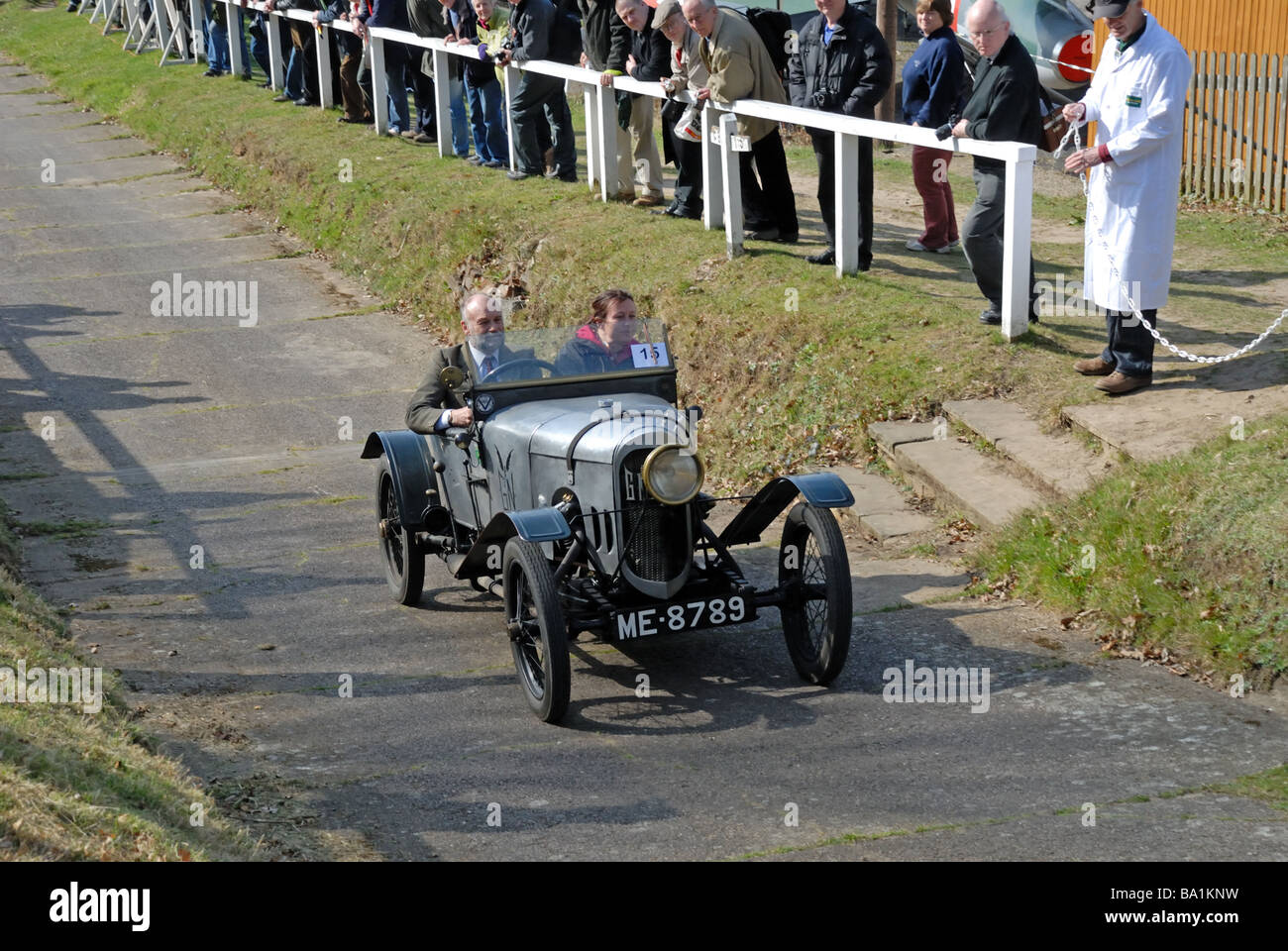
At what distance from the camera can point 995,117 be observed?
1005 cm

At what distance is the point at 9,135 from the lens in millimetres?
26375

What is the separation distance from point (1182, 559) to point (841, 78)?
586 centimetres

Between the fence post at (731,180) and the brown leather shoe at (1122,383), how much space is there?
14.1 feet

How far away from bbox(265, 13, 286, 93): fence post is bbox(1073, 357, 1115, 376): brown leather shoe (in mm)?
17953

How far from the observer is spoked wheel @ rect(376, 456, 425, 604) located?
28.8 feet

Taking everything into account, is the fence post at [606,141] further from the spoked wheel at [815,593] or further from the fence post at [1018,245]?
the spoked wheel at [815,593]

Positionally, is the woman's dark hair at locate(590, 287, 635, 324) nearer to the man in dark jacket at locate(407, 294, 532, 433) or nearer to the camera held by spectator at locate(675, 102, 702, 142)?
the man in dark jacket at locate(407, 294, 532, 433)

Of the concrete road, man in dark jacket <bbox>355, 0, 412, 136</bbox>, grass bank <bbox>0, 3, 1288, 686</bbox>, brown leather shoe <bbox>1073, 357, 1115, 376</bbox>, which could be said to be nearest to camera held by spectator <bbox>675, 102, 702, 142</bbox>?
grass bank <bbox>0, 3, 1288, 686</bbox>

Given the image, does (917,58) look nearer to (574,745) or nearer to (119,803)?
(574,745)

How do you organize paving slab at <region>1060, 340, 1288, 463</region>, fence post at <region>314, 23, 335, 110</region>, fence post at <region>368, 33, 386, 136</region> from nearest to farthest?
paving slab at <region>1060, 340, 1288, 463</region> → fence post at <region>368, 33, 386, 136</region> → fence post at <region>314, 23, 335, 110</region>

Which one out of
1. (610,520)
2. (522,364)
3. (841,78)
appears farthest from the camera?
(841,78)

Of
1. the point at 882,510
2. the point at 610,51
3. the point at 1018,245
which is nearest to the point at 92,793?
the point at 882,510

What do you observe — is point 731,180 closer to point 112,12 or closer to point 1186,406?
point 1186,406

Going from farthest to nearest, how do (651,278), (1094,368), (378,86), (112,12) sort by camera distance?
1. (112,12)
2. (378,86)
3. (651,278)
4. (1094,368)
